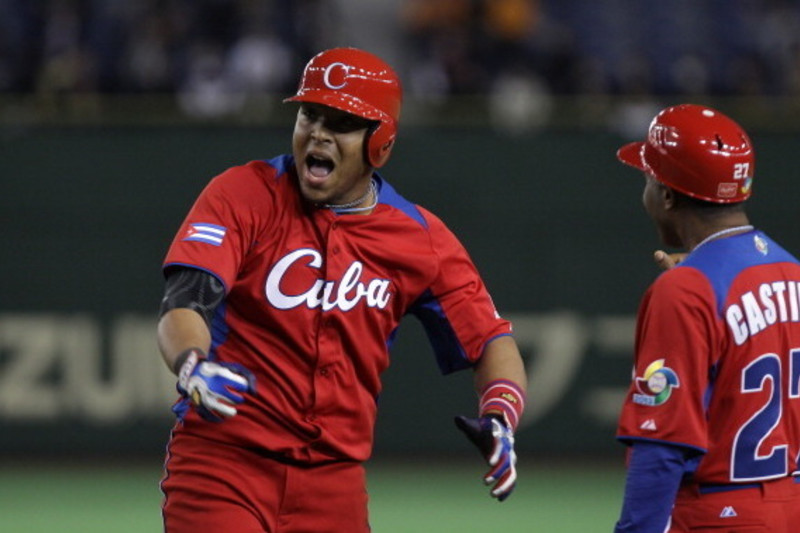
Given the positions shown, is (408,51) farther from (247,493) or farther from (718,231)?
(718,231)

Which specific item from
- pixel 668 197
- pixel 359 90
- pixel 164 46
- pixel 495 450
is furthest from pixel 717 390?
pixel 164 46

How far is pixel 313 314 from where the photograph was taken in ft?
17.0

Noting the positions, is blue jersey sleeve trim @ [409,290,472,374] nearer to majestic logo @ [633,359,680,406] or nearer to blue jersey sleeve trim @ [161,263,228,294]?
blue jersey sleeve trim @ [161,263,228,294]

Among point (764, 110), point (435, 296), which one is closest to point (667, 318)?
point (435, 296)

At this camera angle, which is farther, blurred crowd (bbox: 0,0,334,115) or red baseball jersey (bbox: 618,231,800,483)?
blurred crowd (bbox: 0,0,334,115)

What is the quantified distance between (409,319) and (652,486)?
26.0 feet

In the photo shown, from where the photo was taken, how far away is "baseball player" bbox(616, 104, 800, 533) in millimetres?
4402

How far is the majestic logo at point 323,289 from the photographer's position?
516 cm

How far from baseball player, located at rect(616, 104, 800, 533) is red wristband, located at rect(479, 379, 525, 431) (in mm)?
775

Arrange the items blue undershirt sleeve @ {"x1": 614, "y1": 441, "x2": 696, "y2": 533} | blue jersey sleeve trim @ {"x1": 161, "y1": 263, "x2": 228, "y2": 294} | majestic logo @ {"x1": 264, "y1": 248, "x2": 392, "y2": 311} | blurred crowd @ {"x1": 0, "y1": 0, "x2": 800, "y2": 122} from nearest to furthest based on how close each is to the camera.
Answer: blue undershirt sleeve @ {"x1": 614, "y1": 441, "x2": 696, "y2": 533}, blue jersey sleeve trim @ {"x1": 161, "y1": 263, "x2": 228, "y2": 294}, majestic logo @ {"x1": 264, "y1": 248, "x2": 392, "y2": 311}, blurred crowd @ {"x1": 0, "y1": 0, "x2": 800, "y2": 122}

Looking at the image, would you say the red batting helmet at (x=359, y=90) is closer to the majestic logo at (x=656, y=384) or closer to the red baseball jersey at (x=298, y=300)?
the red baseball jersey at (x=298, y=300)

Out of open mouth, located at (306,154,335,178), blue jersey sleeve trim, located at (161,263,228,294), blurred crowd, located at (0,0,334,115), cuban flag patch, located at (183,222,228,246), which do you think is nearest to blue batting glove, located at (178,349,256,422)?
blue jersey sleeve trim, located at (161,263,228,294)

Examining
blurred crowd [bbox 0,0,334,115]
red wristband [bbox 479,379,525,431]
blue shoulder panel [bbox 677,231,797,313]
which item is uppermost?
blurred crowd [bbox 0,0,334,115]

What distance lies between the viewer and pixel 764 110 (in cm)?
1221
